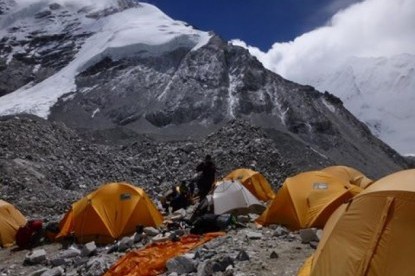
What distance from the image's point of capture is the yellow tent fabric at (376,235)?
7.34 m

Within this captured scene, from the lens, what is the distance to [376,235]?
7566mm

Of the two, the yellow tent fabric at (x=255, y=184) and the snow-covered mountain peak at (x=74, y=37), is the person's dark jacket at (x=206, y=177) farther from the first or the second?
the snow-covered mountain peak at (x=74, y=37)

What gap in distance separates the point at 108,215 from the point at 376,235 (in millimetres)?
8621

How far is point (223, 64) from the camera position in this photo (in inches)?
3760

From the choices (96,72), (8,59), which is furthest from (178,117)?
(8,59)

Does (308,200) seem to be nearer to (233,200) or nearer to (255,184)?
(233,200)

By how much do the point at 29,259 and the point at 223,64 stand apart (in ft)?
276

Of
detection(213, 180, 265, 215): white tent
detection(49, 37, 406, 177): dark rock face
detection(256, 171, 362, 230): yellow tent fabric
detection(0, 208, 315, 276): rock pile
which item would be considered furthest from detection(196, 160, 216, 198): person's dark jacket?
detection(49, 37, 406, 177): dark rock face

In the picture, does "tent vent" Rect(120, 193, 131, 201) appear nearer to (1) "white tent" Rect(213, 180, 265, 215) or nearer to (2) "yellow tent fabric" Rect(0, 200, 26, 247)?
(1) "white tent" Rect(213, 180, 265, 215)

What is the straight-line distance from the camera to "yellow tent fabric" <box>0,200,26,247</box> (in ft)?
51.4

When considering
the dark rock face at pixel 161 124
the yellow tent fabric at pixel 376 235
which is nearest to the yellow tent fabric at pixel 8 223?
the dark rock face at pixel 161 124

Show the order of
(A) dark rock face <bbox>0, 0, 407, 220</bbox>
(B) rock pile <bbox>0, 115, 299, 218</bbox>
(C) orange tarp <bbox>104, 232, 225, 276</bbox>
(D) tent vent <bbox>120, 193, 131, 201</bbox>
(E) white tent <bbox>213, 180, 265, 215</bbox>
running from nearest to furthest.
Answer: (C) orange tarp <bbox>104, 232, 225, 276</bbox> < (E) white tent <bbox>213, 180, 265, 215</bbox> < (D) tent vent <bbox>120, 193, 131, 201</bbox> < (B) rock pile <bbox>0, 115, 299, 218</bbox> < (A) dark rock face <bbox>0, 0, 407, 220</bbox>

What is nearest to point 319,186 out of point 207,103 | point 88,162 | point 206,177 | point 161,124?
point 206,177

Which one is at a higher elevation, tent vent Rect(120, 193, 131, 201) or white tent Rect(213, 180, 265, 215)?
tent vent Rect(120, 193, 131, 201)
